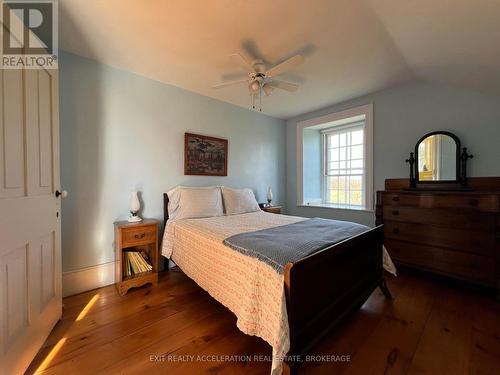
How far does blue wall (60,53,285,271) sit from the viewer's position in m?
2.12

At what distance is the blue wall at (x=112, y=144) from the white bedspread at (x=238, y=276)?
0.72 metres

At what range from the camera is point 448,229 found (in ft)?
7.19

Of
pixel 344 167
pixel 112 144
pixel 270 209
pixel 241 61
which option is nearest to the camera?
pixel 241 61

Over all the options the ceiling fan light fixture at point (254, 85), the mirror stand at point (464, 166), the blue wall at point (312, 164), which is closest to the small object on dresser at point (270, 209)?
the blue wall at point (312, 164)

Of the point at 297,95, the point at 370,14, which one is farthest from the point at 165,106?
the point at 370,14

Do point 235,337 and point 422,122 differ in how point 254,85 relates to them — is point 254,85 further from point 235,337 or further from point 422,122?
point 422,122

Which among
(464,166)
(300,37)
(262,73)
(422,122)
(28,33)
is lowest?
(464,166)

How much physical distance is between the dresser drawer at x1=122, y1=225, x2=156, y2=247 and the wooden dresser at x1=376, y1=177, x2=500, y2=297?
2678mm

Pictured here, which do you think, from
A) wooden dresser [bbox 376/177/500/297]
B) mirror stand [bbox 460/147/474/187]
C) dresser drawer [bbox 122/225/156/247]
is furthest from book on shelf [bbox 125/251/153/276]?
mirror stand [bbox 460/147/474/187]

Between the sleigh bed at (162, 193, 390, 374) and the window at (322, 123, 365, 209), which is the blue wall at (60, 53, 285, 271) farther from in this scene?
the window at (322, 123, 365, 209)

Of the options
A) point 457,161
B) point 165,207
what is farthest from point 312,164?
point 165,207

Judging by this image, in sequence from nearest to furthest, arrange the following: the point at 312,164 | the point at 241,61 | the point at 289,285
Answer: the point at 289,285 → the point at 241,61 → the point at 312,164

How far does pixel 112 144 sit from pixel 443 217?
364 cm

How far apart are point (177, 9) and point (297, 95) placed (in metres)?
1.99
